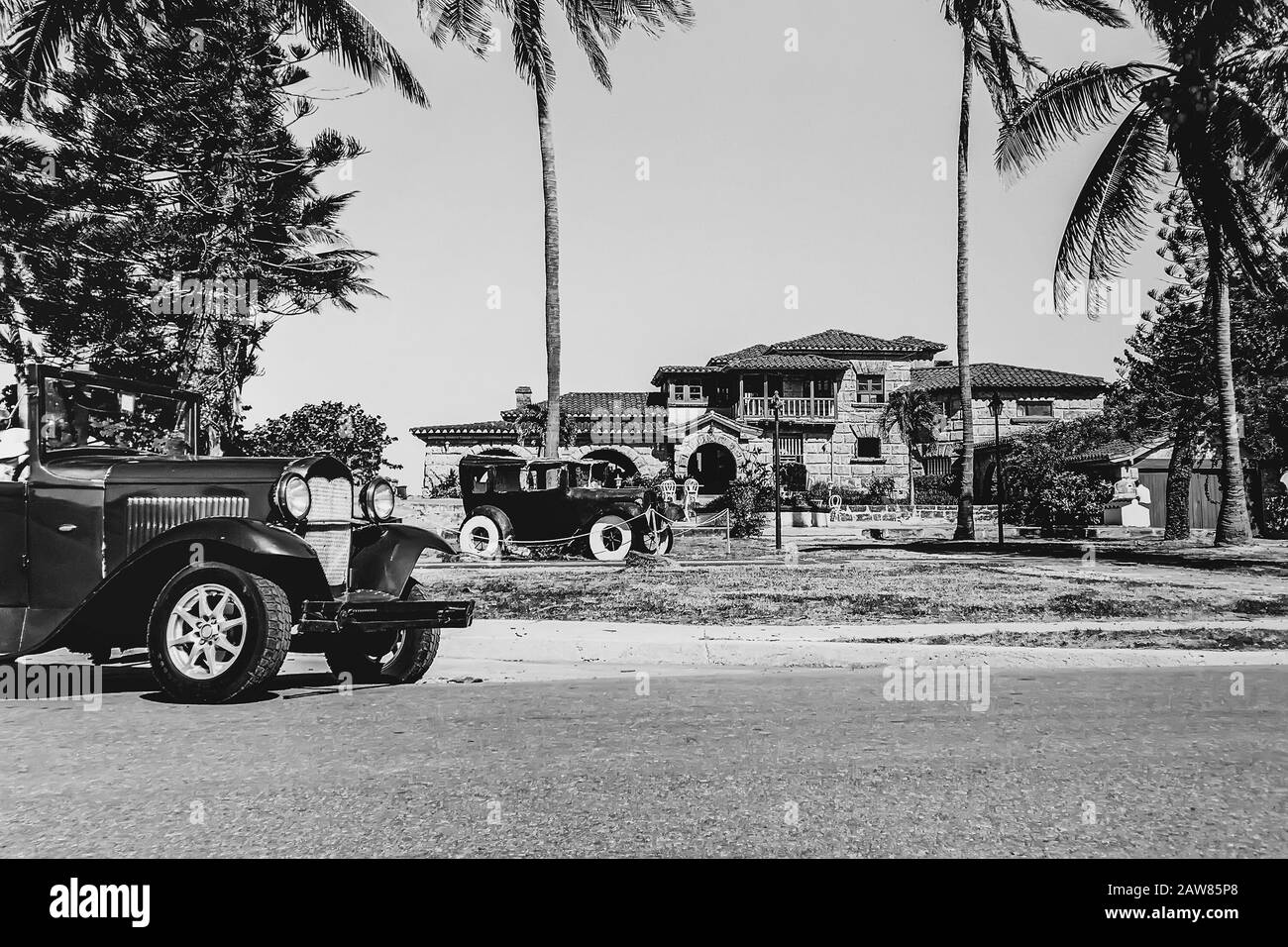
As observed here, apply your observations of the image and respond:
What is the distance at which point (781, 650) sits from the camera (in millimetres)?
8703

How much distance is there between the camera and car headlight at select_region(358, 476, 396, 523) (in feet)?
24.1

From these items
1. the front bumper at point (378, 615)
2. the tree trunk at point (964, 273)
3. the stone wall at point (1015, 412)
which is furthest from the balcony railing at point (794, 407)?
the front bumper at point (378, 615)

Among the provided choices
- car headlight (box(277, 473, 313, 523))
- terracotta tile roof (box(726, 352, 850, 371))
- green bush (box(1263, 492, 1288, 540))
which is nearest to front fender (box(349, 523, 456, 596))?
car headlight (box(277, 473, 313, 523))

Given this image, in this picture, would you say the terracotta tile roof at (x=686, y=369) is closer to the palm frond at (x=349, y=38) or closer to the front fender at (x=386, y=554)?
the palm frond at (x=349, y=38)

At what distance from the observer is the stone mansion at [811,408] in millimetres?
49875

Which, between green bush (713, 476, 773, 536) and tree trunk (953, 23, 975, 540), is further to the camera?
green bush (713, 476, 773, 536)

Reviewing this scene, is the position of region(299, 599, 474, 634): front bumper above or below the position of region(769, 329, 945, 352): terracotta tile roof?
below

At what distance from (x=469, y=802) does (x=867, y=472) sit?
49570 millimetres

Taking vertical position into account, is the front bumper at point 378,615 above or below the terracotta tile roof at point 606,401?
below

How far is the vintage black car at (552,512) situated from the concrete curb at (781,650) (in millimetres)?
10649

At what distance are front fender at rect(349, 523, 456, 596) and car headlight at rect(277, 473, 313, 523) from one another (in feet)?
2.44

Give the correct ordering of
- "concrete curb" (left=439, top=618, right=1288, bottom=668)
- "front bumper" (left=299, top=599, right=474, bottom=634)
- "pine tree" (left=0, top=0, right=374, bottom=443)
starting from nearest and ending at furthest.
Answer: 1. "front bumper" (left=299, top=599, right=474, bottom=634)
2. "concrete curb" (left=439, top=618, right=1288, bottom=668)
3. "pine tree" (left=0, top=0, right=374, bottom=443)

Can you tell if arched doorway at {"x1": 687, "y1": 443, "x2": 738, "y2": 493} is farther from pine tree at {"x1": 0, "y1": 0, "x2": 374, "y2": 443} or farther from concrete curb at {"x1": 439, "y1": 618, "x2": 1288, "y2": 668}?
concrete curb at {"x1": 439, "y1": 618, "x2": 1288, "y2": 668}
